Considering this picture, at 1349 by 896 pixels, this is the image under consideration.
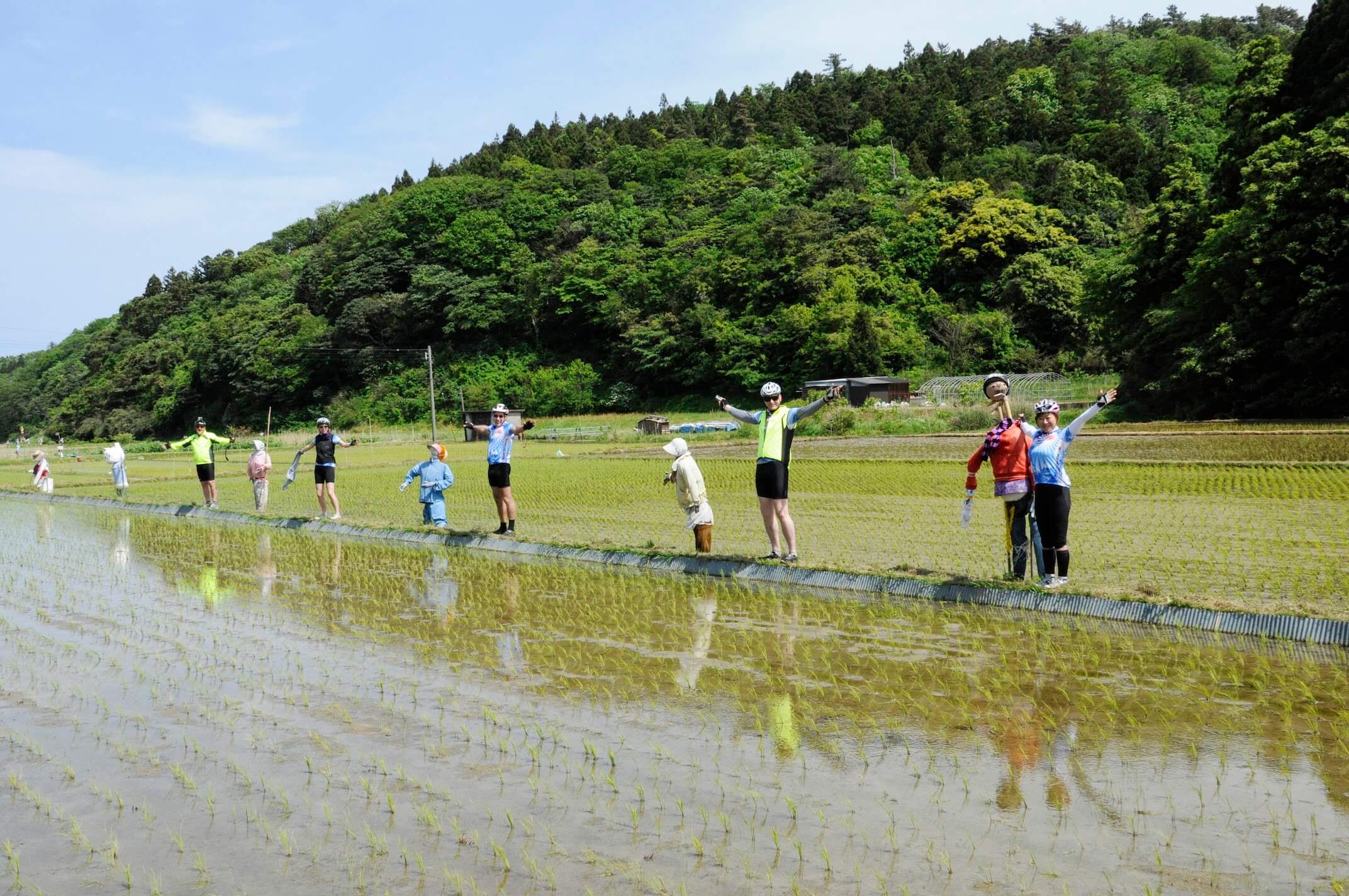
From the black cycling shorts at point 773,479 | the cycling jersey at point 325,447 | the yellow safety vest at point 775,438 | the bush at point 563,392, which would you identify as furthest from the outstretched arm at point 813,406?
the bush at point 563,392

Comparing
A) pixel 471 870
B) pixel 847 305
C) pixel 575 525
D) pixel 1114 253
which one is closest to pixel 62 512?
pixel 575 525

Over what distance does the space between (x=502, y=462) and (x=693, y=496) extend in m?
3.03

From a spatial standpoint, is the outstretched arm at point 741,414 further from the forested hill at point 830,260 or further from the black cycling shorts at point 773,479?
the forested hill at point 830,260

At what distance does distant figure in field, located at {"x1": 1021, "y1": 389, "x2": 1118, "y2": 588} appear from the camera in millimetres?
8297

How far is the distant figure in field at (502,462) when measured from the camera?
13.2 m

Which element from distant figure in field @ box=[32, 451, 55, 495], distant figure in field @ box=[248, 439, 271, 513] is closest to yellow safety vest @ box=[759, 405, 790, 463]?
distant figure in field @ box=[248, 439, 271, 513]

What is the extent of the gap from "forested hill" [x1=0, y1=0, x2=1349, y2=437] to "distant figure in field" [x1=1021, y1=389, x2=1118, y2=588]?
86.2 ft

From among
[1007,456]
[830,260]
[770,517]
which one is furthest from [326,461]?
[830,260]

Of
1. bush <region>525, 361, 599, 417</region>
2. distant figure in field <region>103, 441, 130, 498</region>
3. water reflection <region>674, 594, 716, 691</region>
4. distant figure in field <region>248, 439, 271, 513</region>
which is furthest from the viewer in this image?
bush <region>525, 361, 599, 417</region>

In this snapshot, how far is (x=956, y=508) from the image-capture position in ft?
53.3

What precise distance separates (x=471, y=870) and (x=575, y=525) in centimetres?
1141

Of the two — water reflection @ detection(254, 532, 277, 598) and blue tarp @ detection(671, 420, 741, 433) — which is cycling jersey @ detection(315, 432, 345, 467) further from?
blue tarp @ detection(671, 420, 741, 433)

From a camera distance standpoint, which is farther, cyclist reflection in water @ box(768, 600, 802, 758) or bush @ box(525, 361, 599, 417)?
bush @ box(525, 361, 599, 417)

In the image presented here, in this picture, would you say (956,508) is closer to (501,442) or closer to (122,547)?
(501,442)
